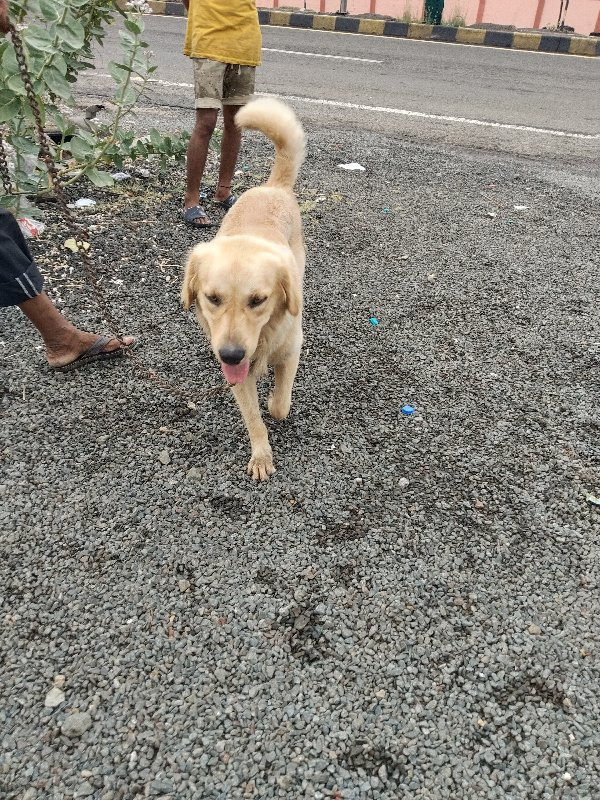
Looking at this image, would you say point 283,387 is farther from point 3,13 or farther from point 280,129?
point 3,13

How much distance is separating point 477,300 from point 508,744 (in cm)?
252

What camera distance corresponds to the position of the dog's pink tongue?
2.01m

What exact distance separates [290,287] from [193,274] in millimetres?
383

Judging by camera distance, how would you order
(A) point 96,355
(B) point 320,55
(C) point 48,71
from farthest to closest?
(B) point 320,55 → (A) point 96,355 → (C) point 48,71

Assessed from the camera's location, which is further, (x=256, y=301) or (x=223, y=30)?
(x=223, y=30)

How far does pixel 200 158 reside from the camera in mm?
3971

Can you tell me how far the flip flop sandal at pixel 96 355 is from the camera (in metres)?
2.69

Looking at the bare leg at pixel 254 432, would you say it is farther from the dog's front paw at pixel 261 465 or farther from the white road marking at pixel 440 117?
the white road marking at pixel 440 117

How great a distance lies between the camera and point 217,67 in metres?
3.72

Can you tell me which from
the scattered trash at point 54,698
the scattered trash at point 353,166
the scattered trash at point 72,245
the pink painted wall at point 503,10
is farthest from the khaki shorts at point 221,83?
the pink painted wall at point 503,10

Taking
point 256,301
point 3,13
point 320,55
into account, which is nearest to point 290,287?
point 256,301

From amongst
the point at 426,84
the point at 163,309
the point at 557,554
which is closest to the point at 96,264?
the point at 163,309

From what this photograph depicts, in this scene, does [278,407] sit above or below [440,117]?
below

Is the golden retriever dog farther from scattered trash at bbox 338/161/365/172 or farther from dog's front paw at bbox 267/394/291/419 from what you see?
scattered trash at bbox 338/161/365/172
